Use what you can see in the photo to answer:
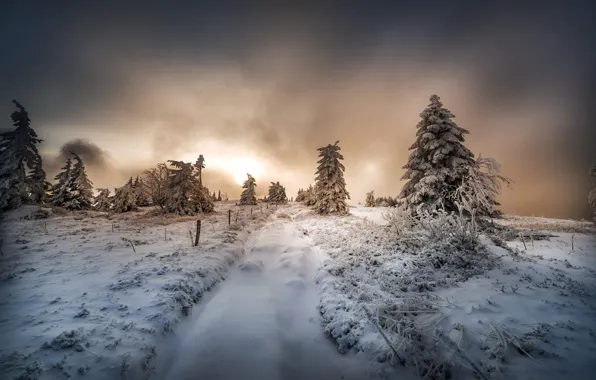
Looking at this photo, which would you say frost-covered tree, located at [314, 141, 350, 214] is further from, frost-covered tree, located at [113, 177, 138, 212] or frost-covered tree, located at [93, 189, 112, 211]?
frost-covered tree, located at [93, 189, 112, 211]

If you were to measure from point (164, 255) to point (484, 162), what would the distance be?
19.4 metres

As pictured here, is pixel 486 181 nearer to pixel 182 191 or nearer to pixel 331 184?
pixel 331 184

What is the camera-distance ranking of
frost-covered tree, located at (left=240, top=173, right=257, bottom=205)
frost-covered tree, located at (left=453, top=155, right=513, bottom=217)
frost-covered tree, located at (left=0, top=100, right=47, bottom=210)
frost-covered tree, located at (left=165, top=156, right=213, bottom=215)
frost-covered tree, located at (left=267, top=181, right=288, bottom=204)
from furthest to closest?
1. frost-covered tree, located at (left=267, top=181, right=288, bottom=204)
2. frost-covered tree, located at (left=240, top=173, right=257, bottom=205)
3. frost-covered tree, located at (left=165, top=156, right=213, bottom=215)
4. frost-covered tree, located at (left=0, top=100, right=47, bottom=210)
5. frost-covered tree, located at (left=453, top=155, right=513, bottom=217)

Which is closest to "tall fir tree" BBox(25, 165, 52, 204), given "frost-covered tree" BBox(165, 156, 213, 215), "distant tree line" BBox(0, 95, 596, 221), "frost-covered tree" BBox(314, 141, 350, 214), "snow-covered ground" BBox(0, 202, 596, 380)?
"distant tree line" BBox(0, 95, 596, 221)

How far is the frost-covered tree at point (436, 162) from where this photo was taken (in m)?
14.6

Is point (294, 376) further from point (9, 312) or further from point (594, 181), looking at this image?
point (594, 181)

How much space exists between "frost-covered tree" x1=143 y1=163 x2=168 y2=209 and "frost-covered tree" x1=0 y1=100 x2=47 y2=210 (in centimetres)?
1246

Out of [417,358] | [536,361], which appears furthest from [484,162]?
[417,358]

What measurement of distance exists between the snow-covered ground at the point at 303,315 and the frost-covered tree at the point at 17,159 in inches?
788

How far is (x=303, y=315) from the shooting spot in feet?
25.2

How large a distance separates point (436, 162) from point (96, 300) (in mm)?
18208

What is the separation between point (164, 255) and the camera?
11.5 meters

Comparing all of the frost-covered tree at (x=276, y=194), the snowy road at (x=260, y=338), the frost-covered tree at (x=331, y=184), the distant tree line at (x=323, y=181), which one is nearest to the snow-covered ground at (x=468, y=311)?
the snowy road at (x=260, y=338)

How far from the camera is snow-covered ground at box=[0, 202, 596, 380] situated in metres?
4.69
